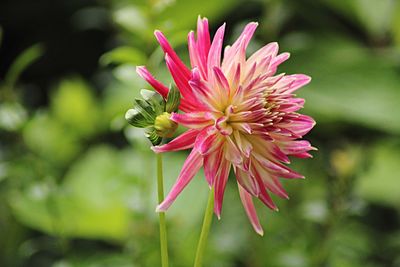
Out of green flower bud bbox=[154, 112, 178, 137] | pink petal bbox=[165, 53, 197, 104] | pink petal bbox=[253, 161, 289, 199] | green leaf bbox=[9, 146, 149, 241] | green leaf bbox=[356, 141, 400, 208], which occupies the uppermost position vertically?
pink petal bbox=[165, 53, 197, 104]

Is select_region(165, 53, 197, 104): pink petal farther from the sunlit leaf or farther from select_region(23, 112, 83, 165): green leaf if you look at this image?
the sunlit leaf

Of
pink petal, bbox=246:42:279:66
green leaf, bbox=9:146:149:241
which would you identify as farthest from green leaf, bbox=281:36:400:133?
pink petal, bbox=246:42:279:66

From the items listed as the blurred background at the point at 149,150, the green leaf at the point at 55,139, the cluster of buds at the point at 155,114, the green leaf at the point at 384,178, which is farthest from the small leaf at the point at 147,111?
the green leaf at the point at 384,178

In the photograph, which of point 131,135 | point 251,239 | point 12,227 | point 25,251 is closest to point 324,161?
point 251,239

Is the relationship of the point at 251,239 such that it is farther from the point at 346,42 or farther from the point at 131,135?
the point at 346,42

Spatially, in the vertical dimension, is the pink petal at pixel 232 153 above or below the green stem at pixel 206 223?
above

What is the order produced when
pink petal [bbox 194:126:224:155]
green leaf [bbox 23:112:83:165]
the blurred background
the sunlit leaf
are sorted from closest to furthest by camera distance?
pink petal [bbox 194:126:224:155], the blurred background, green leaf [bbox 23:112:83:165], the sunlit leaf

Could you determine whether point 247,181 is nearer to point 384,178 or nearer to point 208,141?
point 208,141

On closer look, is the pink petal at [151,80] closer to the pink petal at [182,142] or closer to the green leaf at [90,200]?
the pink petal at [182,142]

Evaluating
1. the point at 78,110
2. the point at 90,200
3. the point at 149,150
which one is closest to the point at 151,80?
the point at 149,150
